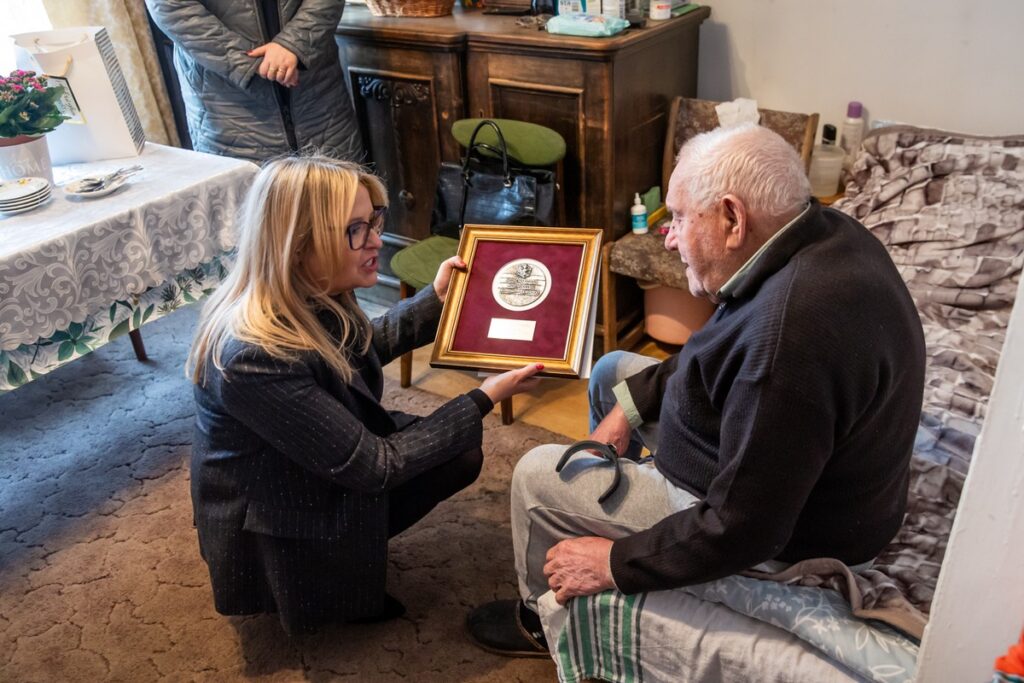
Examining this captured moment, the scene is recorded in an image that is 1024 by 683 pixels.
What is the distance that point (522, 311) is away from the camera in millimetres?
1697

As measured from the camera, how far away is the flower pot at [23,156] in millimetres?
1957

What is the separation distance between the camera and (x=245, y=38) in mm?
2428

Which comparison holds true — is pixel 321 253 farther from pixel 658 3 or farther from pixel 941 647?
pixel 658 3

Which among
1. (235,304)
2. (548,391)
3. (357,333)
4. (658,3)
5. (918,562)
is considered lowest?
(548,391)

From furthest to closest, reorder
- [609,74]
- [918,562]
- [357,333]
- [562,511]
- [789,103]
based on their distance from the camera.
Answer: [789,103] < [609,74] < [357,333] < [562,511] < [918,562]

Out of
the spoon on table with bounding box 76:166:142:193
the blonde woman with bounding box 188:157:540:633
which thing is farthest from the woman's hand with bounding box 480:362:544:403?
the spoon on table with bounding box 76:166:142:193

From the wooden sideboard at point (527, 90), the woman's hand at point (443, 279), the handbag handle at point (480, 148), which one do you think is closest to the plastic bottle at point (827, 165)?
the wooden sideboard at point (527, 90)

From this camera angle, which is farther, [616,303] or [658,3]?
[616,303]

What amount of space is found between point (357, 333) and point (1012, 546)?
117cm

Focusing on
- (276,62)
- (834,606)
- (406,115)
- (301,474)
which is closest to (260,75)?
(276,62)

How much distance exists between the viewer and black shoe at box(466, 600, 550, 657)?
5.60 feet

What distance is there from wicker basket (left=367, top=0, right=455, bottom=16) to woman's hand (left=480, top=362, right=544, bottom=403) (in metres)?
1.65

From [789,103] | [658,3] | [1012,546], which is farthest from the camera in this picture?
[789,103]

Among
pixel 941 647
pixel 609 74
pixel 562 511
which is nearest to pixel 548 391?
pixel 609 74
